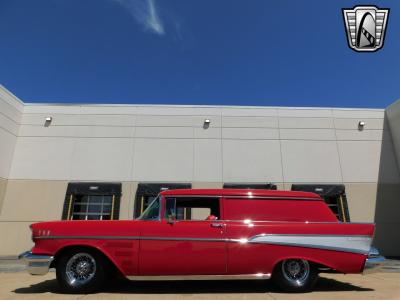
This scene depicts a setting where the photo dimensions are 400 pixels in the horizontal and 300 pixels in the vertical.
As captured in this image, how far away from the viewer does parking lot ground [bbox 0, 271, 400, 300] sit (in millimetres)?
4984

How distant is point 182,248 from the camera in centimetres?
534

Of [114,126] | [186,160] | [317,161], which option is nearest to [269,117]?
[317,161]

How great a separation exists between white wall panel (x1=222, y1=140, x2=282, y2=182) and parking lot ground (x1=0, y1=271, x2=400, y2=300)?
22.1 ft

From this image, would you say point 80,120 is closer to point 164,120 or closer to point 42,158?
point 42,158

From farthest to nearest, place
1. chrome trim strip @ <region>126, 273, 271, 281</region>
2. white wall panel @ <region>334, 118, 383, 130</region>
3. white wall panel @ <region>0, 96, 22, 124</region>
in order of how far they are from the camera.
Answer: white wall panel @ <region>334, 118, 383, 130</region>, white wall panel @ <region>0, 96, 22, 124</region>, chrome trim strip @ <region>126, 273, 271, 281</region>

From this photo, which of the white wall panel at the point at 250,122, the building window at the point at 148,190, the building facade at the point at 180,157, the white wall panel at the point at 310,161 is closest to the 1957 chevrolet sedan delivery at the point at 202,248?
the building window at the point at 148,190

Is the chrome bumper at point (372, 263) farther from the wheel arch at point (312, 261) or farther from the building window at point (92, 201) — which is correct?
the building window at point (92, 201)

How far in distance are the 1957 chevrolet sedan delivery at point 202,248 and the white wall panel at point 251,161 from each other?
7581 millimetres

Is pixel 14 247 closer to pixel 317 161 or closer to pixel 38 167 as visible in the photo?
pixel 38 167

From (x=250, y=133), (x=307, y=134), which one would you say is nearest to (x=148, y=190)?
(x=250, y=133)

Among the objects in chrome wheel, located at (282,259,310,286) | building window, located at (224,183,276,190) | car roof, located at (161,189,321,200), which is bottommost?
chrome wheel, located at (282,259,310,286)

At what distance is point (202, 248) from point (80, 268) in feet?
6.74

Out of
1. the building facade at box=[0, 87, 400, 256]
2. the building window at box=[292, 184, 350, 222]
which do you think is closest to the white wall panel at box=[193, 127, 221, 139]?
the building facade at box=[0, 87, 400, 256]

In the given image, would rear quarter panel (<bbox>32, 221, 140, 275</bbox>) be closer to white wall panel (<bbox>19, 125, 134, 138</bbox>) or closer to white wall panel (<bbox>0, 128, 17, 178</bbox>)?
white wall panel (<bbox>19, 125, 134, 138</bbox>)
